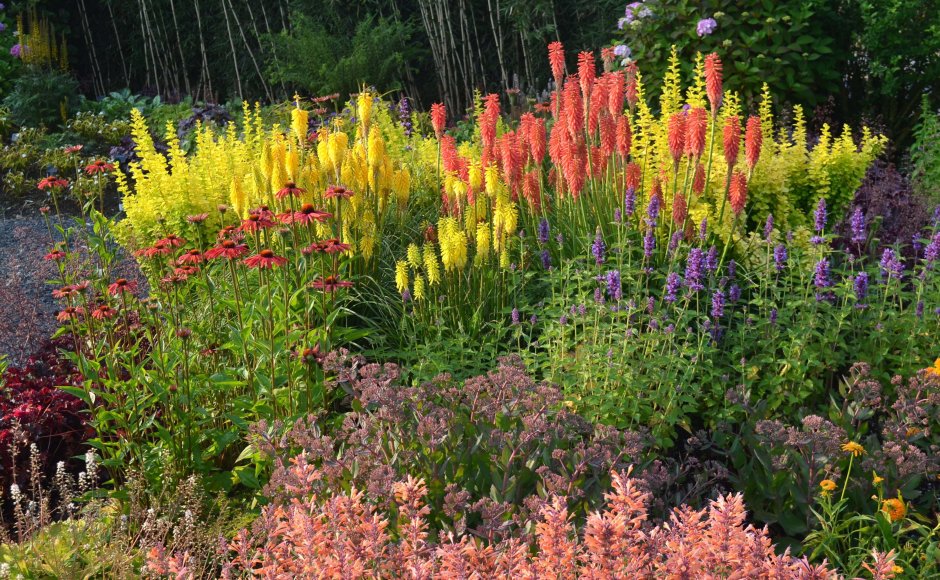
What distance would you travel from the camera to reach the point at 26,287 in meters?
6.55

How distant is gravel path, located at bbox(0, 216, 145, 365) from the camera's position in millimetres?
5089

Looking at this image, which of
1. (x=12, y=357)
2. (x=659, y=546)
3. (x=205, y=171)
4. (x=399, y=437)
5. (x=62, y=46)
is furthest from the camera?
(x=62, y=46)


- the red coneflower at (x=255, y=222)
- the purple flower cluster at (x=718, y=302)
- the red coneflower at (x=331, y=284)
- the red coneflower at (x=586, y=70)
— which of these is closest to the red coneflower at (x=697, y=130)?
the red coneflower at (x=586, y=70)

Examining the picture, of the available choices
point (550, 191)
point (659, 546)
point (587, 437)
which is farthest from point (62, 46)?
point (659, 546)

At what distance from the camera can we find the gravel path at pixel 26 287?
509cm

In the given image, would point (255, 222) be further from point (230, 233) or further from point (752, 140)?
point (752, 140)

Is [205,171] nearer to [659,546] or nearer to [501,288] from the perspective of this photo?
[501,288]

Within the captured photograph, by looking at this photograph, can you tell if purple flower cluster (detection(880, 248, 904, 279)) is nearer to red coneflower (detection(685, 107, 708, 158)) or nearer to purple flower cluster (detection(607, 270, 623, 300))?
red coneflower (detection(685, 107, 708, 158))

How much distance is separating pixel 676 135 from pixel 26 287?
15.1ft

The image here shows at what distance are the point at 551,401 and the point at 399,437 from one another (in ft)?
1.62

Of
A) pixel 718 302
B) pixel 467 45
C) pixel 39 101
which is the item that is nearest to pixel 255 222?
pixel 718 302

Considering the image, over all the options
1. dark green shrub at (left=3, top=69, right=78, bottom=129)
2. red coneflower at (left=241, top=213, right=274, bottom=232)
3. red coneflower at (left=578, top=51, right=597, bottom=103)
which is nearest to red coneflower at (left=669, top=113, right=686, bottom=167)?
red coneflower at (left=578, top=51, right=597, bottom=103)

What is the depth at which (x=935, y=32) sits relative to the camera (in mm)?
7621

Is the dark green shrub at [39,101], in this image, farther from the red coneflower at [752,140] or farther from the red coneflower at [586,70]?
the red coneflower at [752,140]
